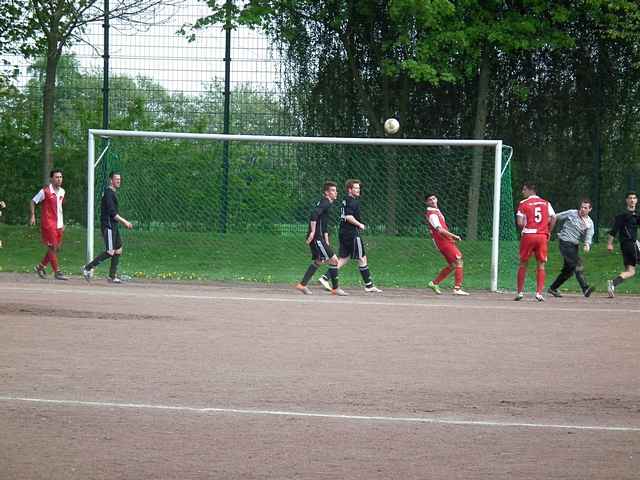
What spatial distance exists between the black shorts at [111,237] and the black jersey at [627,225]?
843cm

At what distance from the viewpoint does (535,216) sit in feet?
54.1

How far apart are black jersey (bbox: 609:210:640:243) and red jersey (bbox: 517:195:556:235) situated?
176 cm

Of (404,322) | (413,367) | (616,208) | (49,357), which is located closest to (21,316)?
(49,357)

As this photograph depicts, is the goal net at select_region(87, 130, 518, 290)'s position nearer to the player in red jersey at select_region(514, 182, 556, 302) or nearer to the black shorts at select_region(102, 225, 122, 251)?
the black shorts at select_region(102, 225, 122, 251)

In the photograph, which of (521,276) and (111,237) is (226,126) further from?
(521,276)

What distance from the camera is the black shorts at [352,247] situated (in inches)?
685

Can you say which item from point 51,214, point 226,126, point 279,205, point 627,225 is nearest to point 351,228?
point 627,225

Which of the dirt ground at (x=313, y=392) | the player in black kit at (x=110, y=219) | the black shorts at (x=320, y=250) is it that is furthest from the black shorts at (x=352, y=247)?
the player in black kit at (x=110, y=219)

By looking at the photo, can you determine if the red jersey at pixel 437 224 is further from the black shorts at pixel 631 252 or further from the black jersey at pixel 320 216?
the black shorts at pixel 631 252

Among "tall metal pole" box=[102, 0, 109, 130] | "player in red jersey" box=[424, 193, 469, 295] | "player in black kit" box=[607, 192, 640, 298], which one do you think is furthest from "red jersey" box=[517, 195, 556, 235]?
"tall metal pole" box=[102, 0, 109, 130]

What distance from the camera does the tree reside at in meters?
24.2

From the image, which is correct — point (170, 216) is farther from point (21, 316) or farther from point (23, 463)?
point (23, 463)

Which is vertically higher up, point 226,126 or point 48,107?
point 48,107

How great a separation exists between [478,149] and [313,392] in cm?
1772
